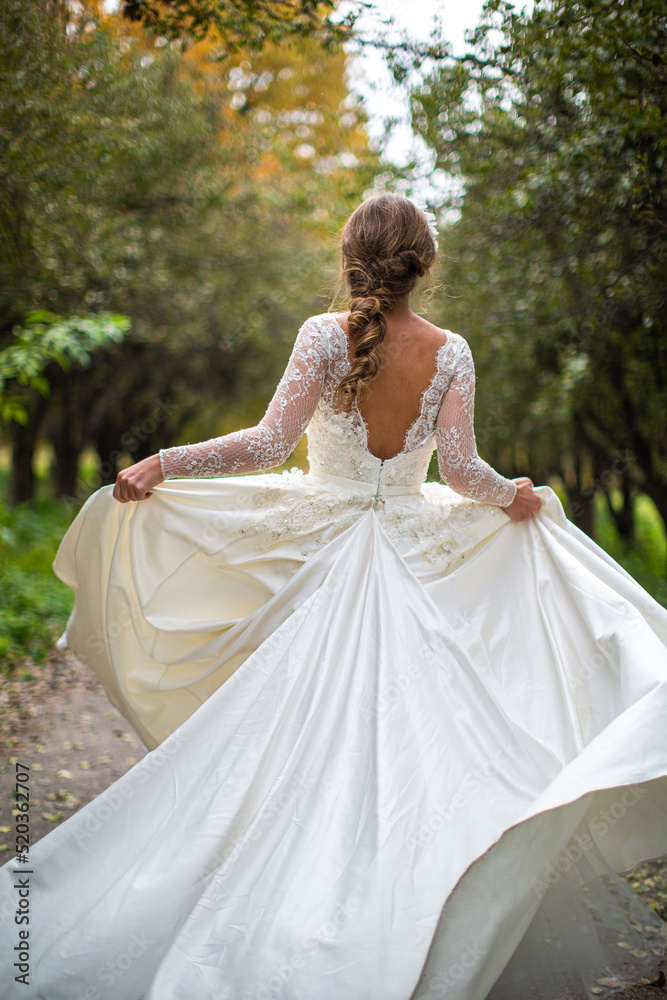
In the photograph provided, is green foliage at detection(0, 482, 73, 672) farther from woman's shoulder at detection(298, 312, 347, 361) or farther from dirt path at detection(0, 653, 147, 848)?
woman's shoulder at detection(298, 312, 347, 361)

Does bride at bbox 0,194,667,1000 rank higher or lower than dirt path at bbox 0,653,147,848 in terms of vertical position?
higher

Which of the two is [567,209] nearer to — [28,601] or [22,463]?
[28,601]

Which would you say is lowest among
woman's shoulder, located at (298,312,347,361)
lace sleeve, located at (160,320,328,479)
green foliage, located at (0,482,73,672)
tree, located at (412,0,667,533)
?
green foliage, located at (0,482,73,672)

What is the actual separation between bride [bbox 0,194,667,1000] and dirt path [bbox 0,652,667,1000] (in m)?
0.79

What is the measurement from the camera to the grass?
6.17 metres

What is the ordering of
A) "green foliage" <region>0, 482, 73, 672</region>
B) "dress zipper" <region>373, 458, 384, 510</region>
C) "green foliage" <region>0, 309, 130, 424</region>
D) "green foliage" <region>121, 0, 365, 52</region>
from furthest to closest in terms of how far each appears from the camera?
"green foliage" <region>0, 482, 73, 672</region>, "green foliage" <region>0, 309, 130, 424</region>, "green foliage" <region>121, 0, 365, 52</region>, "dress zipper" <region>373, 458, 384, 510</region>

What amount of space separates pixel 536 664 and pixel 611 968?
0.95 m

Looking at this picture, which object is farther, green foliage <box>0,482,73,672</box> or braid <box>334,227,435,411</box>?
green foliage <box>0,482,73,672</box>

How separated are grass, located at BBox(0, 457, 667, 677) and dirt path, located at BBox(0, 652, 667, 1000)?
0.27 m

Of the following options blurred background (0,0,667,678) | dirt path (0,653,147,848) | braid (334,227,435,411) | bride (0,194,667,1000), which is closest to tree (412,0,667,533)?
blurred background (0,0,667,678)

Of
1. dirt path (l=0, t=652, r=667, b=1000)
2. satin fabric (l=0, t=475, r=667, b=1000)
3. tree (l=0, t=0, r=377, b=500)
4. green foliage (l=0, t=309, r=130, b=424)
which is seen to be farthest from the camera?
tree (l=0, t=0, r=377, b=500)

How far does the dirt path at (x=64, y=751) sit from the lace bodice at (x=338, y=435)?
1.89m

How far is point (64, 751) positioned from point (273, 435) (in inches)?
120

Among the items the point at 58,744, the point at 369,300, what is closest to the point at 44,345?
the point at 58,744
